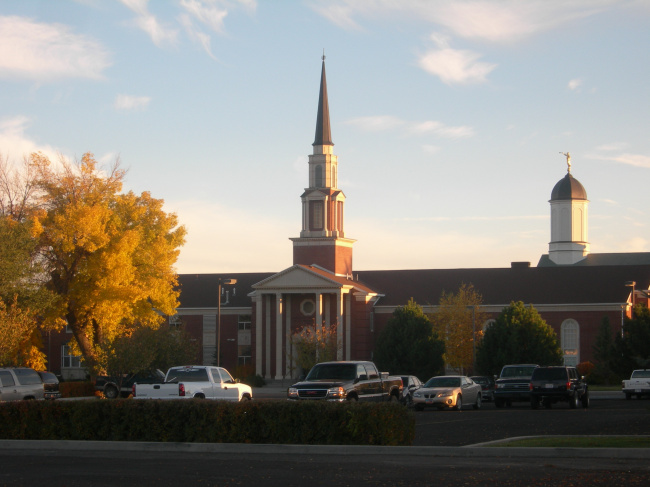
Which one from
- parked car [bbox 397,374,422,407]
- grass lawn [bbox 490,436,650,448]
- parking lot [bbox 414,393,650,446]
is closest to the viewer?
grass lawn [bbox 490,436,650,448]

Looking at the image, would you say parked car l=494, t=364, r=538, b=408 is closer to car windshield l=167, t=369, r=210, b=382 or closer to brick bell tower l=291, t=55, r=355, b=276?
car windshield l=167, t=369, r=210, b=382

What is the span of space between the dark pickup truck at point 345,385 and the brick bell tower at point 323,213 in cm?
4344

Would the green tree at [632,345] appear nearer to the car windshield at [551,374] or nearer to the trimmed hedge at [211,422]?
the car windshield at [551,374]

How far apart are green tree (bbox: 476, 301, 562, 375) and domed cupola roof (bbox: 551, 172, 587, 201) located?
1594 inches

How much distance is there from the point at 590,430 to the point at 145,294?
29.5 metres

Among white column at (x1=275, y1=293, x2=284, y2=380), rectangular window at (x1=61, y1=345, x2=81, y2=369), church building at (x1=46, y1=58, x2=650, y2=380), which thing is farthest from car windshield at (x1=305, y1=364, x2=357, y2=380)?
rectangular window at (x1=61, y1=345, x2=81, y2=369)

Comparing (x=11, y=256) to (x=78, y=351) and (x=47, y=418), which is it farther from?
(x=47, y=418)

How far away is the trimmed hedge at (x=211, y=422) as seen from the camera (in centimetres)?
1833

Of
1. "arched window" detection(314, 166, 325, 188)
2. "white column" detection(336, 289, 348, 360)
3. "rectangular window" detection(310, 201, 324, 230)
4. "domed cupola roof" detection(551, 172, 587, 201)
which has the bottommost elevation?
"white column" detection(336, 289, 348, 360)

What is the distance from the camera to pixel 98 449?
18.9m

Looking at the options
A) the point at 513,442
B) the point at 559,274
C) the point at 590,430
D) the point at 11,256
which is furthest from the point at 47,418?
the point at 559,274

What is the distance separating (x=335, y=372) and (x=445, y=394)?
6.71 meters

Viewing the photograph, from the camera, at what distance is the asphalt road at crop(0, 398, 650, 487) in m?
14.1

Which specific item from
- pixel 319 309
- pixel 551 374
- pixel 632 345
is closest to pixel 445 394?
pixel 551 374
